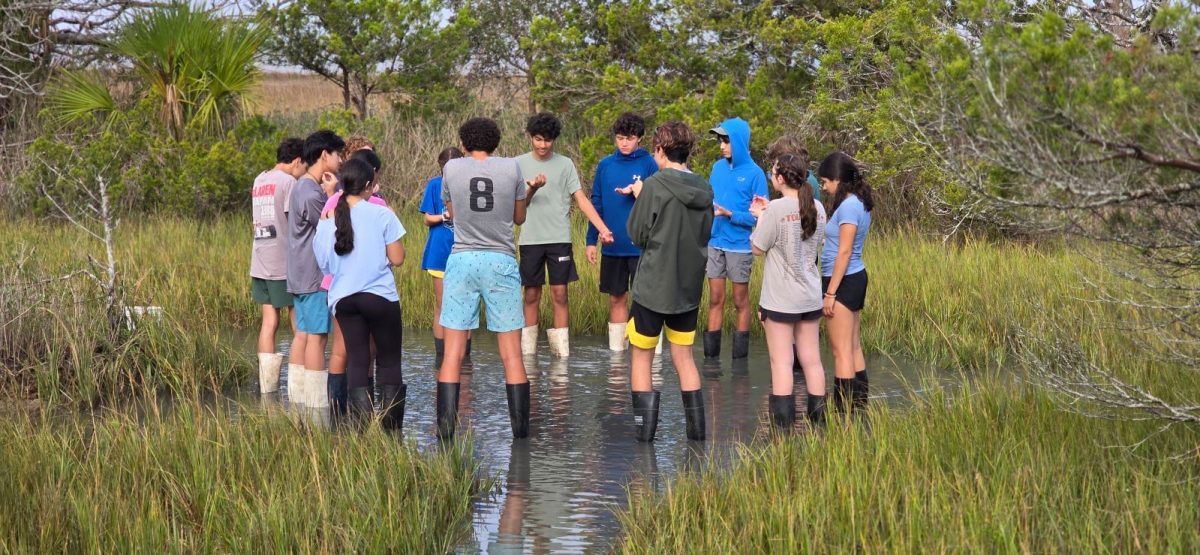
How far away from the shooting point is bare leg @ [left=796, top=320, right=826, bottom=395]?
7598mm

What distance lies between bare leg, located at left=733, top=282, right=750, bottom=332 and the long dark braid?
3.67 m

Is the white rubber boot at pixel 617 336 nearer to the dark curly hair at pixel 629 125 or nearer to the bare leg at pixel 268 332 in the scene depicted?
the dark curly hair at pixel 629 125

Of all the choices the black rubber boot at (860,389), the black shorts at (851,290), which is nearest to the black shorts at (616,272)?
the black rubber boot at (860,389)

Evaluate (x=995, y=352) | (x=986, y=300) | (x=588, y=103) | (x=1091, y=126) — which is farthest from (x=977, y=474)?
(x=588, y=103)

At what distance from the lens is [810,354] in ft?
25.1

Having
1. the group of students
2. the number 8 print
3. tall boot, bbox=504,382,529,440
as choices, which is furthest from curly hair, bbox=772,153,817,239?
tall boot, bbox=504,382,529,440

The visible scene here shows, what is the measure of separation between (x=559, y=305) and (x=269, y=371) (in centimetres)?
237

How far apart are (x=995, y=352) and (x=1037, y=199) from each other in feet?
17.5

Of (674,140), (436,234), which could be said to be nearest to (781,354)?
(674,140)

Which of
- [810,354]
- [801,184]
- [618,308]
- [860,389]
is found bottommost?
[860,389]

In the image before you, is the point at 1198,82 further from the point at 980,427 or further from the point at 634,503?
the point at 634,503

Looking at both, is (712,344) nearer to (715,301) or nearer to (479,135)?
(715,301)

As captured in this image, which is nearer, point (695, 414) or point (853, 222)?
point (695, 414)

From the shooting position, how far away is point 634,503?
617cm
